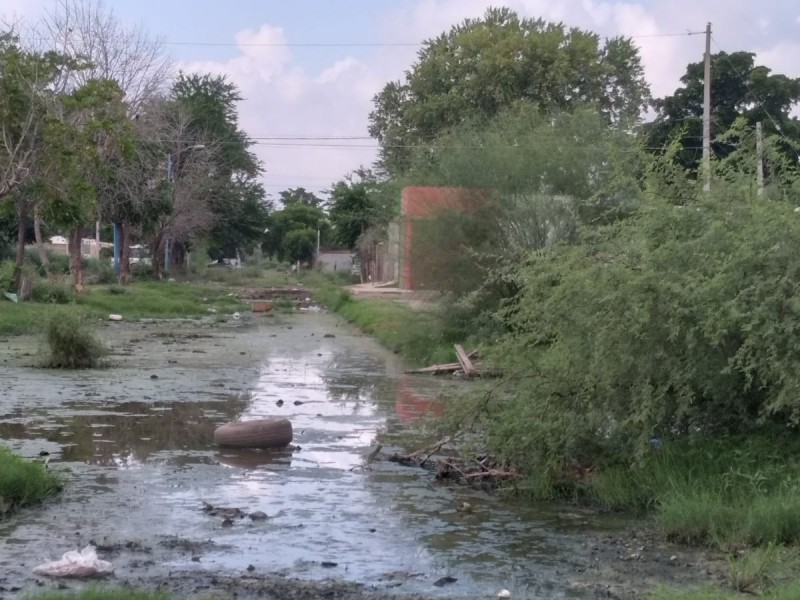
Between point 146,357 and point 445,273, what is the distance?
25.2 ft

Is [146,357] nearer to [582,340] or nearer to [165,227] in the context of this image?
[582,340]

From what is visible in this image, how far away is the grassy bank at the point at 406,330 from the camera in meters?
27.2

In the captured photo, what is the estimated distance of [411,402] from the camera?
20.5 m

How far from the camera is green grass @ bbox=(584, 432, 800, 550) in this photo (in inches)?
382

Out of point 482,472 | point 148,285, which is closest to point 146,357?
point 482,472

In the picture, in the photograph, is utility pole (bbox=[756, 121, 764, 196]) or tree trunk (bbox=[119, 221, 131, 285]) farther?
tree trunk (bbox=[119, 221, 131, 285])

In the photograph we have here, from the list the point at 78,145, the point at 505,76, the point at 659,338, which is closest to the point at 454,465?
the point at 659,338

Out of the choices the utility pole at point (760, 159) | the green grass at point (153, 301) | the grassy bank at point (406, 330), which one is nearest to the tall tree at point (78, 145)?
the grassy bank at point (406, 330)

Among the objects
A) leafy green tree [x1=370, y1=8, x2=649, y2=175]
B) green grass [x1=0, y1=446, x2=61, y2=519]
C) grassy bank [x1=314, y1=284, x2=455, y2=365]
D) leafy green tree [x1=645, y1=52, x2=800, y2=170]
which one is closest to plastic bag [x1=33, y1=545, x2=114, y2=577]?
green grass [x1=0, y1=446, x2=61, y2=519]

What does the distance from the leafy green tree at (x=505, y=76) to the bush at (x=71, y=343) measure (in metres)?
26.8

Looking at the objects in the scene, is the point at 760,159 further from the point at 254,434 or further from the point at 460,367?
the point at 460,367

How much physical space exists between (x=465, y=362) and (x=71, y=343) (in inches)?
334

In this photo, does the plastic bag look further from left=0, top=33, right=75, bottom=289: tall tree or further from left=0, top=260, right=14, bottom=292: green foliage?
left=0, top=260, right=14, bottom=292: green foliage

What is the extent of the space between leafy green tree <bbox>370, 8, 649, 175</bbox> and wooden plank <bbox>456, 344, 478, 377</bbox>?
25177 mm
